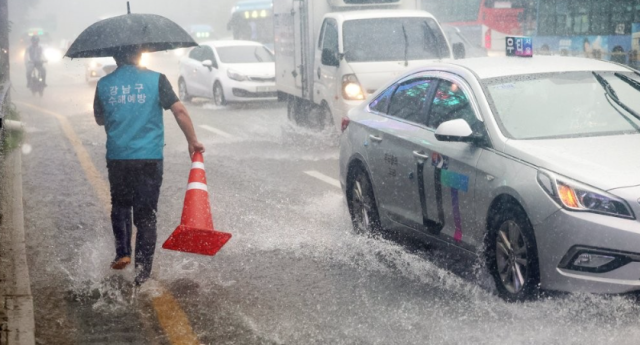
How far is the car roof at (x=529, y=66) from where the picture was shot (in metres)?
7.00

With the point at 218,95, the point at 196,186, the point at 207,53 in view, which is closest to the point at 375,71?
the point at 196,186

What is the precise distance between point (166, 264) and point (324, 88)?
26.4 feet

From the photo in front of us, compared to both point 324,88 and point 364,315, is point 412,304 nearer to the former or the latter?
point 364,315

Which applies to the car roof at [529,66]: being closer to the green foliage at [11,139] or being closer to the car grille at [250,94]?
the green foliage at [11,139]

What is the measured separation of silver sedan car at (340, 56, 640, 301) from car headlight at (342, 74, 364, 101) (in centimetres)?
598

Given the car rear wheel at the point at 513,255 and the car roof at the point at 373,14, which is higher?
the car roof at the point at 373,14

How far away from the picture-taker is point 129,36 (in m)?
6.80

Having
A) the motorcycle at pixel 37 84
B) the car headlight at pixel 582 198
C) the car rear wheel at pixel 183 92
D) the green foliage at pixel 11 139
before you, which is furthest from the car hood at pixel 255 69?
the car headlight at pixel 582 198

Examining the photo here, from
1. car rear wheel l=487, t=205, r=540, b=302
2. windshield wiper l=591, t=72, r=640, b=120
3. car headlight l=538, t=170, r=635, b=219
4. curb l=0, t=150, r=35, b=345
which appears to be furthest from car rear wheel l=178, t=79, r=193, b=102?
car headlight l=538, t=170, r=635, b=219

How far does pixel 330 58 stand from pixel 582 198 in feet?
30.8

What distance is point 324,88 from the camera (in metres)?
15.4

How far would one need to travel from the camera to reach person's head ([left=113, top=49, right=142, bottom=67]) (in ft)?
22.5

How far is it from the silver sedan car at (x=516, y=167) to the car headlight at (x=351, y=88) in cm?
598

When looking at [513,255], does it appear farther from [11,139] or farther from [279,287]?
[11,139]
